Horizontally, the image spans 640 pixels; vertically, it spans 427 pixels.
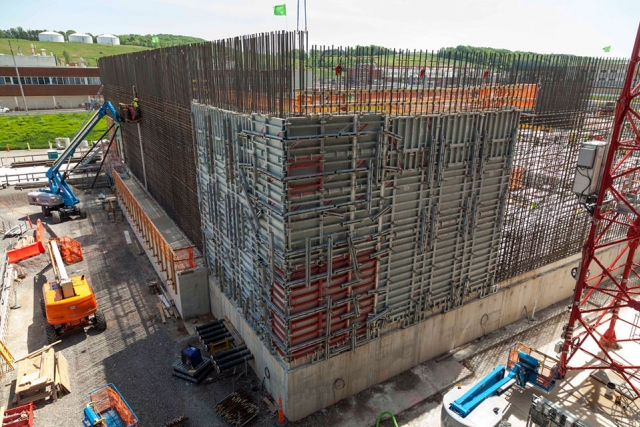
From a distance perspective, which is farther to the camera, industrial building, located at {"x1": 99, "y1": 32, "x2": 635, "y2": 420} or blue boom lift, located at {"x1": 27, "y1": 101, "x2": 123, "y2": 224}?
blue boom lift, located at {"x1": 27, "y1": 101, "x2": 123, "y2": 224}

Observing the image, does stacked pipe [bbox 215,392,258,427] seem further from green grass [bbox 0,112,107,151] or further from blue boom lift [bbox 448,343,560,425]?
green grass [bbox 0,112,107,151]

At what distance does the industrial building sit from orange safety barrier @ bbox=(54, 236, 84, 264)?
29.8ft

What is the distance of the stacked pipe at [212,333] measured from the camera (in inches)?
604

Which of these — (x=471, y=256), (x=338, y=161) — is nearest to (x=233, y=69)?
(x=338, y=161)

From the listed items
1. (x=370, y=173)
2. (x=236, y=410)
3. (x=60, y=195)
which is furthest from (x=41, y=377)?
(x=60, y=195)

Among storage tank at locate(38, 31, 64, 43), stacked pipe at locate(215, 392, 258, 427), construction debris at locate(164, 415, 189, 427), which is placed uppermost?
storage tank at locate(38, 31, 64, 43)

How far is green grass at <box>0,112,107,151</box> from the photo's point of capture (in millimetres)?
54156

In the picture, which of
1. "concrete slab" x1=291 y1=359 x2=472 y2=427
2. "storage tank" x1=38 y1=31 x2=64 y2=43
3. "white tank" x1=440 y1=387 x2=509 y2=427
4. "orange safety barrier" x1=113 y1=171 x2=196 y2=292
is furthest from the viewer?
"storage tank" x1=38 y1=31 x2=64 y2=43

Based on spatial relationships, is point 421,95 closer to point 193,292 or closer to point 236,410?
point 236,410

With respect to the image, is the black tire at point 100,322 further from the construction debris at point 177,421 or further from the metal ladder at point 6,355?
the construction debris at point 177,421

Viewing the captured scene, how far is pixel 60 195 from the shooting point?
29859 mm

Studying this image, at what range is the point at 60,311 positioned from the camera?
16109mm

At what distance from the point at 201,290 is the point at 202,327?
2407 mm

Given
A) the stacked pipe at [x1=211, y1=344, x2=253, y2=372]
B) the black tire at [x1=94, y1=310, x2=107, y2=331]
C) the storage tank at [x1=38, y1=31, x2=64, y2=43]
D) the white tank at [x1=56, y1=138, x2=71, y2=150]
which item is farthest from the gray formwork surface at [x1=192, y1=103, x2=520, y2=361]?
the storage tank at [x1=38, y1=31, x2=64, y2=43]
